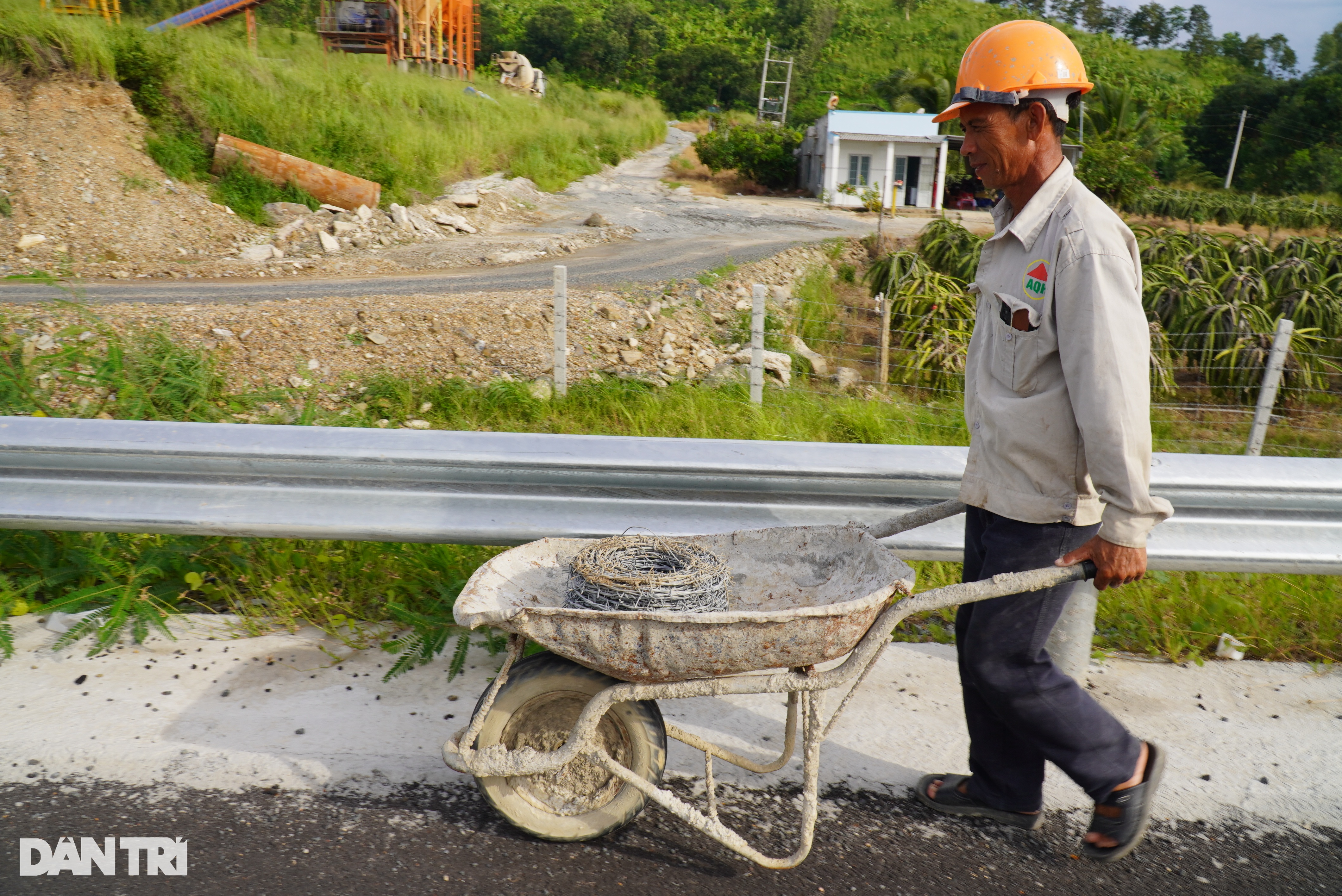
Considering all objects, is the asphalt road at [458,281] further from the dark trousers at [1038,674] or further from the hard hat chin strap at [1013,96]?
the dark trousers at [1038,674]

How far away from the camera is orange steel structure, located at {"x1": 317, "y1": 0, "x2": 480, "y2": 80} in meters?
34.2

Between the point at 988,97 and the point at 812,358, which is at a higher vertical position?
the point at 988,97

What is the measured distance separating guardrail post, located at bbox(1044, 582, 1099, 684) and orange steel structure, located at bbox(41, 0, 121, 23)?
908 inches

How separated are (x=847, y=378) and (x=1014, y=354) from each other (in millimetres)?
8712

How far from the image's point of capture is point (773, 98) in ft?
207

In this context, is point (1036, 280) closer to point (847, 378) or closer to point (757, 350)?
point (757, 350)

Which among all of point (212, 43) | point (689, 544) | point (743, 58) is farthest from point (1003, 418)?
point (743, 58)

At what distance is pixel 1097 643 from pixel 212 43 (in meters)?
23.9

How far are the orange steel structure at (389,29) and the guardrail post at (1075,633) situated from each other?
33843mm

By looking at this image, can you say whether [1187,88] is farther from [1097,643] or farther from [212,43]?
[1097,643]

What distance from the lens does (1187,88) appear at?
82938 mm

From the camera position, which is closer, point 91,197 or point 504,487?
point 504,487

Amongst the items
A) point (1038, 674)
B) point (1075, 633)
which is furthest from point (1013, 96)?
point (1075, 633)

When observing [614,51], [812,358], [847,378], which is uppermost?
[614,51]
